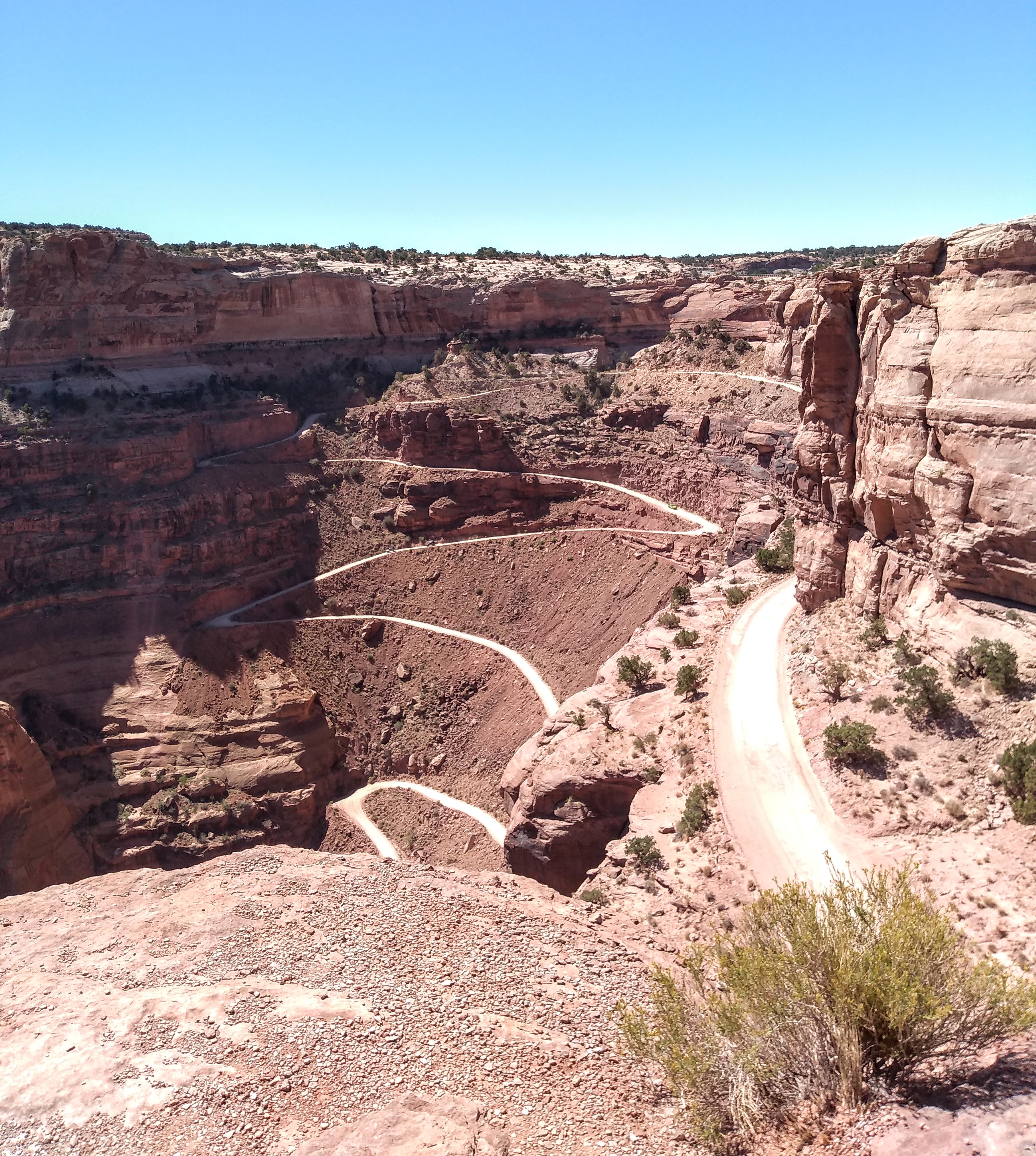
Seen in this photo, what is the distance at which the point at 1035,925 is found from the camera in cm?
1355

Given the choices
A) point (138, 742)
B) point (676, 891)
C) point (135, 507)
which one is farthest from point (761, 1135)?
point (135, 507)

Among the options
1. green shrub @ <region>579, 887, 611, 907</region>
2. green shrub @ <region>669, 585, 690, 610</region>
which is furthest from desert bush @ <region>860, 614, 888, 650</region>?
green shrub @ <region>669, 585, 690, 610</region>

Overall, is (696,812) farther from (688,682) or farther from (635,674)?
(635,674)

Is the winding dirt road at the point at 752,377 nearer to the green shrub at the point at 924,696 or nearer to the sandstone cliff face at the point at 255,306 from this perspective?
the sandstone cliff face at the point at 255,306

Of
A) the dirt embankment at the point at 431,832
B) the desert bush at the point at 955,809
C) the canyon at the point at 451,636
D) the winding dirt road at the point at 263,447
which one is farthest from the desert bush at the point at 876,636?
the winding dirt road at the point at 263,447

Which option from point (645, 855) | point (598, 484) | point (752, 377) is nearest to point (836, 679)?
point (645, 855)

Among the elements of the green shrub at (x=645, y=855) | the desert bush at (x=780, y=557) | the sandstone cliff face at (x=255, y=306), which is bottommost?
the green shrub at (x=645, y=855)

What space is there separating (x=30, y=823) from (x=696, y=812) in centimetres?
2574

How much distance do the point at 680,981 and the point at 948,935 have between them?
15.2 ft

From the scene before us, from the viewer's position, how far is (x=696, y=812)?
20406 mm

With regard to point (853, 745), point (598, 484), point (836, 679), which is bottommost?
point (853, 745)

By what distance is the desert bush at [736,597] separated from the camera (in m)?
34.8

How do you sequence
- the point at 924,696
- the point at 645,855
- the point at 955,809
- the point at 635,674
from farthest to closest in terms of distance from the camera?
the point at 635,674 < the point at 645,855 < the point at 924,696 < the point at 955,809

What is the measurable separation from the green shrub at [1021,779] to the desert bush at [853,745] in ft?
10.1
